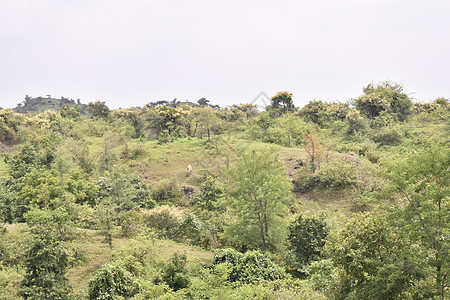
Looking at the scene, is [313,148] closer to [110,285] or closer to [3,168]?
[110,285]

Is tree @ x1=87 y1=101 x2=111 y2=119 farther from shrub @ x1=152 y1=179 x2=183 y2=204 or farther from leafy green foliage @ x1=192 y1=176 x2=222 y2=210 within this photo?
leafy green foliage @ x1=192 y1=176 x2=222 y2=210

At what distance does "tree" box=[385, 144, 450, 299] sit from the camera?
6.76m

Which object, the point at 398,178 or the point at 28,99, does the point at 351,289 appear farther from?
the point at 28,99

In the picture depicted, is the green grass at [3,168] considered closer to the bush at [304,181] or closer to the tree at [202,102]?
the bush at [304,181]

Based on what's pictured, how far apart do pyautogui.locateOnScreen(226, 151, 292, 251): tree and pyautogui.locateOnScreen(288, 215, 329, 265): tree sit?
814 mm

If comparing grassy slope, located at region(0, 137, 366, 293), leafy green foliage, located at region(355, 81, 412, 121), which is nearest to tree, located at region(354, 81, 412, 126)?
leafy green foliage, located at region(355, 81, 412, 121)

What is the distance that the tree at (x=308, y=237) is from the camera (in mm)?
13492

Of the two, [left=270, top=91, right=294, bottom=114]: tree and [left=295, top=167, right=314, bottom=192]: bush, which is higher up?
[left=270, top=91, right=294, bottom=114]: tree

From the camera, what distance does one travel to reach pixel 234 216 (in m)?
17.7

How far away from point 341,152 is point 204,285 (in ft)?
76.5

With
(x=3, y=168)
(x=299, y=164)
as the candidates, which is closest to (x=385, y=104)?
(x=299, y=164)

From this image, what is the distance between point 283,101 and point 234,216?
30.5 meters

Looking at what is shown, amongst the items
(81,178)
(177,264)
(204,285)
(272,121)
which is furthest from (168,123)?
(204,285)

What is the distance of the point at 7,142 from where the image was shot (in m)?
33.4
